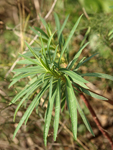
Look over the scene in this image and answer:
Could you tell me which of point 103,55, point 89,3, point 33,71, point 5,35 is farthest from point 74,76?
point 5,35

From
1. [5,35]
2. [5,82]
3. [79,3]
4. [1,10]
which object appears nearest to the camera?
[5,82]

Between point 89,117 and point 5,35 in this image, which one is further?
point 5,35

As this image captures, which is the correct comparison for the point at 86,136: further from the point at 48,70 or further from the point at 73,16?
the point at 73,16

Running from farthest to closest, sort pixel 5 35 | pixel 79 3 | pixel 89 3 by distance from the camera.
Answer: pixel 5 35 → pixel 79 3 → pixel 89 3

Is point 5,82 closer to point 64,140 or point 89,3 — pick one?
point 64,140

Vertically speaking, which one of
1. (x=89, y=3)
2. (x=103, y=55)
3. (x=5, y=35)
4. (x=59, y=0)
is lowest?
(x=103, y=55)

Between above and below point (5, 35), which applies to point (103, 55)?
below

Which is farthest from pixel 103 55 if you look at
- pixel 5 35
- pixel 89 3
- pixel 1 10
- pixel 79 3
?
pixel 1 10
